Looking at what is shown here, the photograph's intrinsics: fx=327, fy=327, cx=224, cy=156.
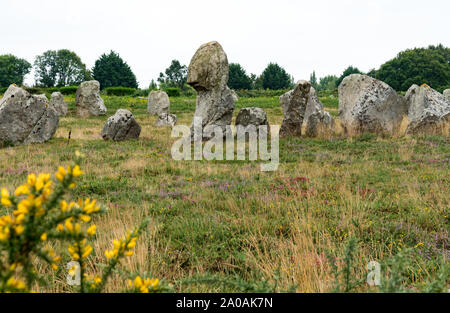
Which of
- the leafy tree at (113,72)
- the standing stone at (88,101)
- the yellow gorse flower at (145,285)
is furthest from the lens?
the leafy tree at (113,72)

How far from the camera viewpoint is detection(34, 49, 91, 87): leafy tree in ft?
307

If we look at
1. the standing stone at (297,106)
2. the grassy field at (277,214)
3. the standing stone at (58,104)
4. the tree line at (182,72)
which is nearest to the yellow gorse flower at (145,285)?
the grassy field at (277,214)

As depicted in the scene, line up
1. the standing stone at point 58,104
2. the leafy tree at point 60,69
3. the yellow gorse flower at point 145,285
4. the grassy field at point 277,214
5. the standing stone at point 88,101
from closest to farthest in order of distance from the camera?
1. the yellow gorse flower at point 145,285
2. the grassy field at point 277,214
3. the standing stone at point 58,104
4. the standing stone at point 88,101
5. the leafy tree at point 60,69

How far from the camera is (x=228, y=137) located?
15.9 metres

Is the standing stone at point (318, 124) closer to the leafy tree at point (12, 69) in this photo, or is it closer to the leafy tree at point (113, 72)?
the leafy tree at point (113, 72)

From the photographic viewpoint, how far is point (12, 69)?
84.8 meters

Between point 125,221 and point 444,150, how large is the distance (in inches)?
437

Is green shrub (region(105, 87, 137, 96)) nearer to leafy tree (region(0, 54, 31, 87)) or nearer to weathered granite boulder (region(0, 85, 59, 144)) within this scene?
weathered granite boulder (region(0, 85, 59, 144))

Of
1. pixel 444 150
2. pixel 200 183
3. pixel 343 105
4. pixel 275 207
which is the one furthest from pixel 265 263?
pixel 343 105

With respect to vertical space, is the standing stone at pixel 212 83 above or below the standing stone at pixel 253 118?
above

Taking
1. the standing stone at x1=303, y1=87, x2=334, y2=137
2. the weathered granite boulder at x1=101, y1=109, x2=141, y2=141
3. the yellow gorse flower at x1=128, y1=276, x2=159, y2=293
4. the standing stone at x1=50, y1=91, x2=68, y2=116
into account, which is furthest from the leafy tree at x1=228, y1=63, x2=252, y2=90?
→ the yellow gorse flower at x1=128, y1=276, x2=159, y2=293

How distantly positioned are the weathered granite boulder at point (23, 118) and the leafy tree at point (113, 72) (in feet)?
220

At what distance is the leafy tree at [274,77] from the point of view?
238 feet

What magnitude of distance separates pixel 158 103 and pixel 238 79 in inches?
1758
